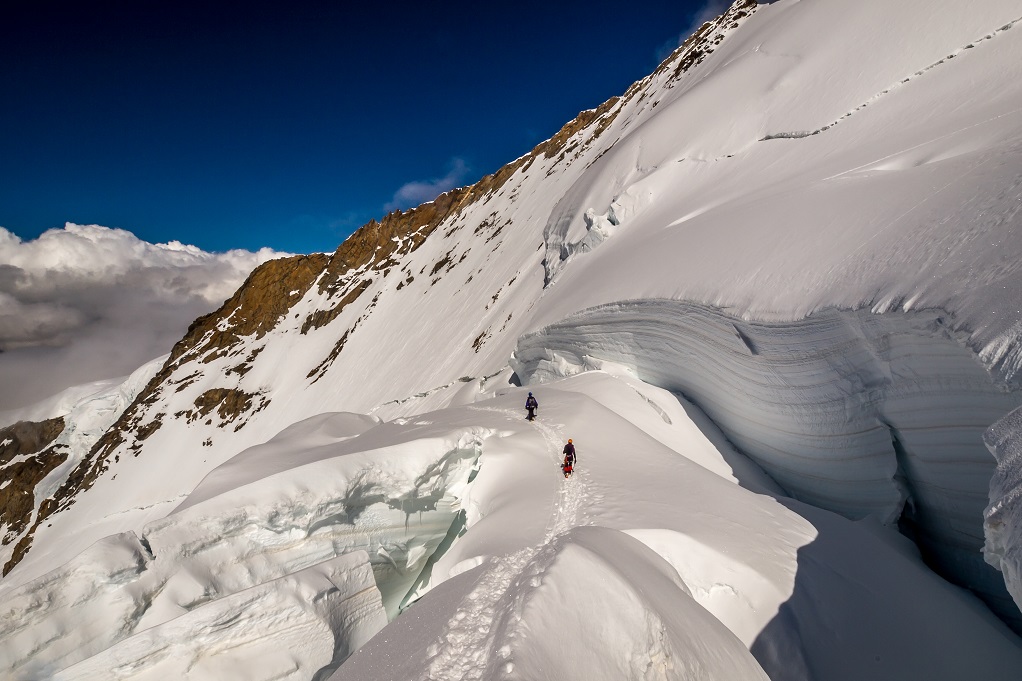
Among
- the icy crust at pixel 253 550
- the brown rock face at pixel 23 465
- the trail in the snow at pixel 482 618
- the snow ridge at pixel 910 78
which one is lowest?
the trail in the snow at pixel 482 618

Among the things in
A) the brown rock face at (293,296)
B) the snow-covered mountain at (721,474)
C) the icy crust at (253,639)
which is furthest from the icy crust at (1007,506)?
the brown rock face at (293,296)

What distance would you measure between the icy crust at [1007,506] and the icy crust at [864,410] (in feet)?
4.79

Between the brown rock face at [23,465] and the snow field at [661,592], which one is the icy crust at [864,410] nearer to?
the snow field at [661,592]

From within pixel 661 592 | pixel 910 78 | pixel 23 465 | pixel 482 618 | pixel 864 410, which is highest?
pixel 23 465

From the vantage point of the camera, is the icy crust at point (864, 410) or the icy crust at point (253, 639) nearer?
the icy crust at point (253, 639)

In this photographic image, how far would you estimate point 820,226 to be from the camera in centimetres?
851

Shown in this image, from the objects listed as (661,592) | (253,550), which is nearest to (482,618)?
(661,592)

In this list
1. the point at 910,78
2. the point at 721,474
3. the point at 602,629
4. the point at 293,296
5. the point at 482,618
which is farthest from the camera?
the point at 293,296

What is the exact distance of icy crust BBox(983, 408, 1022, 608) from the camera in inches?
124

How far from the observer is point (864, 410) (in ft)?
24.4

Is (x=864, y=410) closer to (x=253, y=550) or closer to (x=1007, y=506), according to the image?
(x=1007, y=506)

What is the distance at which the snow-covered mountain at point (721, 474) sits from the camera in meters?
4.35

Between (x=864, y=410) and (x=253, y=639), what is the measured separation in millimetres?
9222

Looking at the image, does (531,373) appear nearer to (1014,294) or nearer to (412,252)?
(1014,294)
